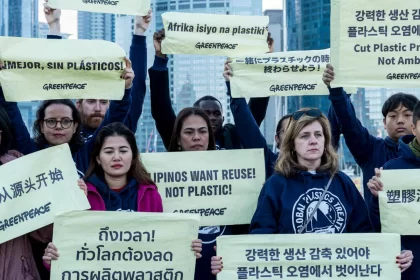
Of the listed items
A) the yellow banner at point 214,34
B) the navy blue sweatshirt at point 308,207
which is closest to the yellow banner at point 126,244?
the navy blue sweatshirt at point 308,207

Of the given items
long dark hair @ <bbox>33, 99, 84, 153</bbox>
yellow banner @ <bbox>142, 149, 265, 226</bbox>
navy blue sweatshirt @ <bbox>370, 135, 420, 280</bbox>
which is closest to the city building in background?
yellow banner @ <bbox>142, 149, 265, 226</bbox>

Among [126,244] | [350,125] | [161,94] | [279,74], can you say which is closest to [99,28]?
[161,94]

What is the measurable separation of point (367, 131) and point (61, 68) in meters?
2.94

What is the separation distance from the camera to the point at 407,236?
→ 18.5 ft

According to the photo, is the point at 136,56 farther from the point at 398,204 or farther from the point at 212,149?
the point at 398,204

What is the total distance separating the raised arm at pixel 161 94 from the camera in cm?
694

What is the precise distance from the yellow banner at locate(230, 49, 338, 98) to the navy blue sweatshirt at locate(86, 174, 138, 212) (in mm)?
1655

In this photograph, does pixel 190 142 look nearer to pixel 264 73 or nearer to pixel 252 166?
pixel 252 166

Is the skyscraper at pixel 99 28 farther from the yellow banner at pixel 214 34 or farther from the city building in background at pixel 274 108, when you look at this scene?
the city building in background at pixel 274 108

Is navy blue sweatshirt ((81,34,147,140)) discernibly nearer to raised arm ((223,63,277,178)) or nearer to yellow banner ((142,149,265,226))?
yellow banner ((142,149,265,226))

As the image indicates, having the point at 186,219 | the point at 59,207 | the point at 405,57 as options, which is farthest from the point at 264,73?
the point at 59,207

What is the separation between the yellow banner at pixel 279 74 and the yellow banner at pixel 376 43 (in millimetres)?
1138

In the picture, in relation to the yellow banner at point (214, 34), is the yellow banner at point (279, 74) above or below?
below

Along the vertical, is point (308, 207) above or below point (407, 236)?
above
